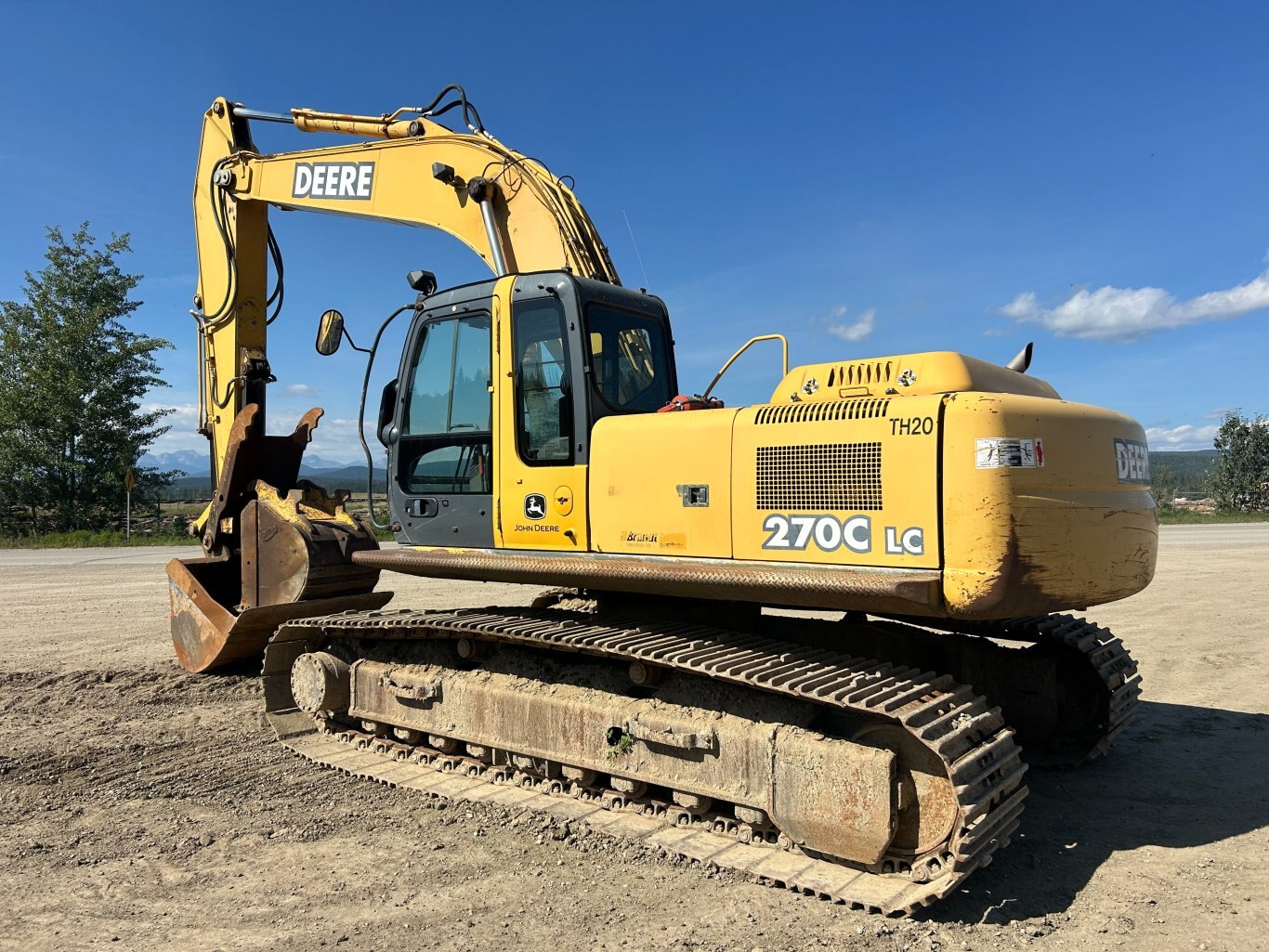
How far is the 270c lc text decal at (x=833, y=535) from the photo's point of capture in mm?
3857

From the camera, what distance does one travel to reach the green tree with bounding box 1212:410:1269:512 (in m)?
37.1

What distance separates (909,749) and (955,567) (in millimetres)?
924

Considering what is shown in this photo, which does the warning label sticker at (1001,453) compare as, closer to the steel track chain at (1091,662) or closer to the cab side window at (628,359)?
the steel track chain at (1091,662)

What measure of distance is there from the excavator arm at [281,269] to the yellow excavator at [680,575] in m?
0.04

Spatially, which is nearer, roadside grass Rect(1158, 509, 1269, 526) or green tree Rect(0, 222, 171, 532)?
green tree Rect(0, 222, 171, 532)

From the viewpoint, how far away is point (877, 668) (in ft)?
14.2

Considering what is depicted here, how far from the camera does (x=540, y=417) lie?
5.12m

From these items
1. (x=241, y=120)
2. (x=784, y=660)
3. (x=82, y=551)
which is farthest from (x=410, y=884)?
(x=82, y=551)

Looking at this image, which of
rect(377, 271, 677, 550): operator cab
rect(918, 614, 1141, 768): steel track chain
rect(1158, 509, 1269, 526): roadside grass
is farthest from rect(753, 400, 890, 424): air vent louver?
rect(1158, 509, 1269, 526): roadside grass

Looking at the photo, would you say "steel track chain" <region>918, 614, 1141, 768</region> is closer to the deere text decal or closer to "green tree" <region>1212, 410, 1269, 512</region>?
the deere text decal

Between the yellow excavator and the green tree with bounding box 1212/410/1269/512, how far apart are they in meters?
39.3

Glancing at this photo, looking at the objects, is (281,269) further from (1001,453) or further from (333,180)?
(1001,453)

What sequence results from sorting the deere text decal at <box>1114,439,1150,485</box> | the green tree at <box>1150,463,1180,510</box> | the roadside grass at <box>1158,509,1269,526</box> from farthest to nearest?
1. the green tree at <box>1150,463,1180,510</box>
2. the roadside grass at <box>1158,509,1269,526</box>
3. the deere text decal at <box>1114,439,1150,485</box>

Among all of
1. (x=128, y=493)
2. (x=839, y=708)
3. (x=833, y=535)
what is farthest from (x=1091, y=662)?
(x=128, y=493)
